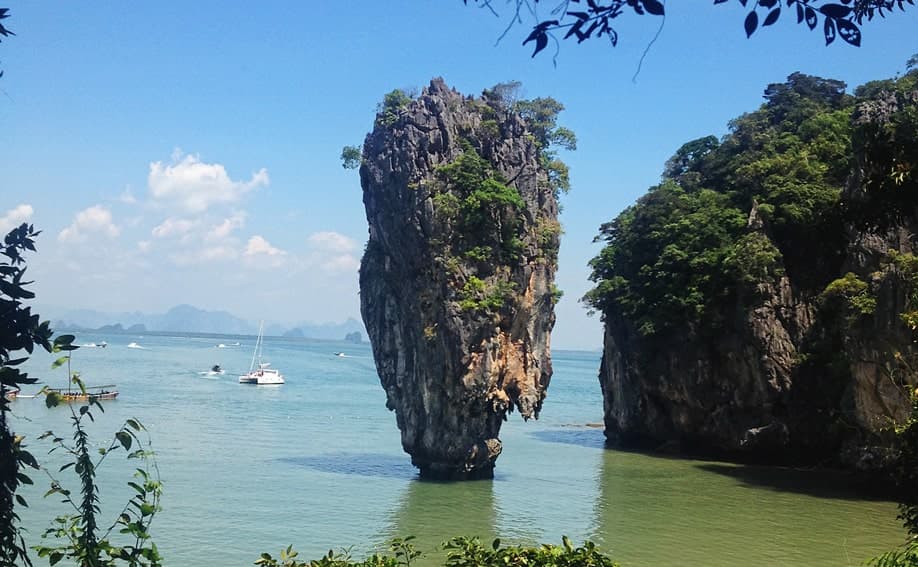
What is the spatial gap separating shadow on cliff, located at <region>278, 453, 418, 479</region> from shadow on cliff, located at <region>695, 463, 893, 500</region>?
983 cm

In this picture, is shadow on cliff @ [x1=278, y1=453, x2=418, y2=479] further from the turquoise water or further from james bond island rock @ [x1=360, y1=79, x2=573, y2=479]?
james bond island rock @ [x1=360, y1=79, x2=573, y2=479]

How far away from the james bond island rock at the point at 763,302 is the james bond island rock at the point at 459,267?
710cm

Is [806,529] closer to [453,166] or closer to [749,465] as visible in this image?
[749,465]

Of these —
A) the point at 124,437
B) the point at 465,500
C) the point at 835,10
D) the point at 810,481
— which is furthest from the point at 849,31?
the point at 810,481

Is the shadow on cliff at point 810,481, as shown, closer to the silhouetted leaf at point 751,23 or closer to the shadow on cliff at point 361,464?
the shadow on cliff at point 361,464

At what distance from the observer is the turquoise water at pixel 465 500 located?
16609mm

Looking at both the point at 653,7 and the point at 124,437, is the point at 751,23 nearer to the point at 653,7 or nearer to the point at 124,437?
the point at 653,7

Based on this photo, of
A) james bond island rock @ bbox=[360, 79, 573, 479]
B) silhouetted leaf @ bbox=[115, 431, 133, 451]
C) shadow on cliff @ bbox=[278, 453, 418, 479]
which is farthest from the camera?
shadow on cliff @ bbox=[278, 453, 418, 479]

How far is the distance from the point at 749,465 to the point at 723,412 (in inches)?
78.2

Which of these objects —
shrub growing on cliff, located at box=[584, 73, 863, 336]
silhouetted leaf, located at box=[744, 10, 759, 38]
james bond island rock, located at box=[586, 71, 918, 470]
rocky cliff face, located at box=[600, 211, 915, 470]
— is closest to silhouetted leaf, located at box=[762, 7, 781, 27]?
silhouetted leaf, located at box=[744, 10, 759, 38]

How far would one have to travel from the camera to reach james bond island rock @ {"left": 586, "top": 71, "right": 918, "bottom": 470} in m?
21.8

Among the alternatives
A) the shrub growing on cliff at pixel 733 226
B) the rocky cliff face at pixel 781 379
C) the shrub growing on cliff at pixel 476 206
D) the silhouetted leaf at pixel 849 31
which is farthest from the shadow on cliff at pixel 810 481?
the silhouetted leaf at pixel 849 31

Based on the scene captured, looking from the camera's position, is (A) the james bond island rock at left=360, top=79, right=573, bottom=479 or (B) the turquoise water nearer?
(B) the turquoise water

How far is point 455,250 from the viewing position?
22.3m
